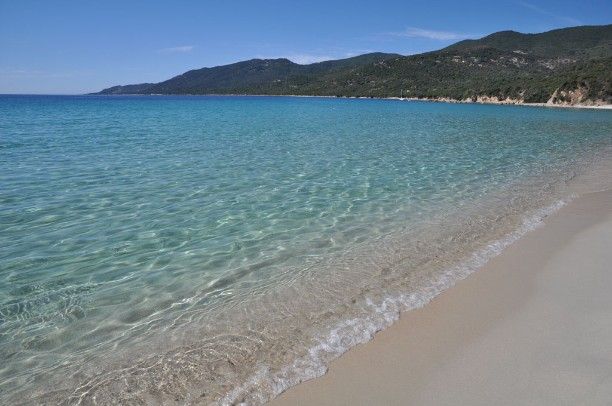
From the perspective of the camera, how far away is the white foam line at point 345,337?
360 centimetres

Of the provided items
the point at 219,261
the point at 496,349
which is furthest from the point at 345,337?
the point at 219,261

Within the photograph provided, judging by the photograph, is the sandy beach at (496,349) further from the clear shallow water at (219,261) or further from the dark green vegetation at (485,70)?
the dark green vegetation at (485,70)

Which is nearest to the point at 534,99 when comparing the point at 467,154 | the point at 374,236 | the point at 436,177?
the point at 467,154

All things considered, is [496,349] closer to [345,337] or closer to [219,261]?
[345,337]

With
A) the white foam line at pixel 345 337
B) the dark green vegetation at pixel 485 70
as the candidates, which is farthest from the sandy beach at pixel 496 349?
the dark green vegetation at pixel 485 70

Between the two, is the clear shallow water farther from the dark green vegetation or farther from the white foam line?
the dark green vegetation

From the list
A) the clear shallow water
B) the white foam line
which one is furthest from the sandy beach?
the clear shallow water

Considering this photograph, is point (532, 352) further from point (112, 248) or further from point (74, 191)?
point (74, 191)

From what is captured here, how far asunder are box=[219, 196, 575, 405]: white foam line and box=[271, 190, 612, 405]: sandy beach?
107 millimetres

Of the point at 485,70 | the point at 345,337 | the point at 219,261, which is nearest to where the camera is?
the point at 345,337

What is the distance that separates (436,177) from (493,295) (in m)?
7.81

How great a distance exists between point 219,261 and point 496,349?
4029 mm

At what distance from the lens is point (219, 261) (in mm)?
6328

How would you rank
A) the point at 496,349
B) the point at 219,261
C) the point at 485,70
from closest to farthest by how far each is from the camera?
the point at 496,349
the point at 219,261
the point at 485,70
